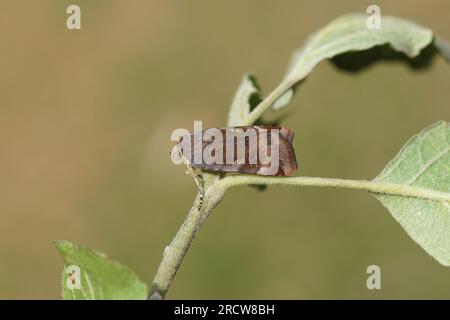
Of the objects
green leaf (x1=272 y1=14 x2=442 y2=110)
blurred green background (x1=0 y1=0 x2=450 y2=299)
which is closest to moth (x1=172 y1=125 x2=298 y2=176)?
green leaf (x1=272 y1=14 x2=442 y2=110)

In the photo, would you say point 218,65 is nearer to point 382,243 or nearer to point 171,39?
point 171,39

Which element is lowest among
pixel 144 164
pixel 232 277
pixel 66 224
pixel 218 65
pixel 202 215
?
pixel 202 215

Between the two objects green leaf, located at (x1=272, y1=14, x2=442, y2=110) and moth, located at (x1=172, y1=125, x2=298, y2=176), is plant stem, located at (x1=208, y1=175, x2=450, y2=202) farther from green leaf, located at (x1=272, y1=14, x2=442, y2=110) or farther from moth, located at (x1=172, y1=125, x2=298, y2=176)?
green leaf, located at (x1=272, y1=14, x2=442, y2=110)

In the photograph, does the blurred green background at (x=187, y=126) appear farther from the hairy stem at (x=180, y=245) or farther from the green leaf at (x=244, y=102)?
A: the hairy stem at (x=180, y=245)

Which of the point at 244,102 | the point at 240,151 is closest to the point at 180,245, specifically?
the point at 240,151

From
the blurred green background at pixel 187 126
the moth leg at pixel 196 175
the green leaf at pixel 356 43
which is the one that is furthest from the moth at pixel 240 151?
the blurred green background at pixel 187 126

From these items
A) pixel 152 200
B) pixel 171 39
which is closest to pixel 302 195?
pixel 152 200
